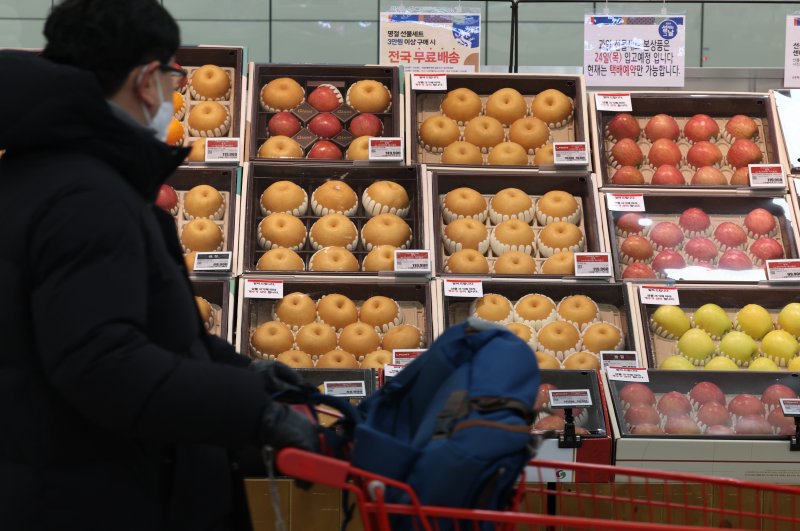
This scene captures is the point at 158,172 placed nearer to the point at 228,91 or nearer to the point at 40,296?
the point at 40,296

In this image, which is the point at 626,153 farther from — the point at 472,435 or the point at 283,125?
the point at 472,435

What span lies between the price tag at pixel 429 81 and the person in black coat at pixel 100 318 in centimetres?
280

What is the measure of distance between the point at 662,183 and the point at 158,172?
297 centimetres

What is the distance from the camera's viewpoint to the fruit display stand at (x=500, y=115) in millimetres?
4238

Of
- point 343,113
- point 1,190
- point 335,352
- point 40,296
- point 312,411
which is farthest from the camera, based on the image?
point 343,113

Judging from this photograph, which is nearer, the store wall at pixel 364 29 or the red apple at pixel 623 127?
the red apple at pixel 623 127

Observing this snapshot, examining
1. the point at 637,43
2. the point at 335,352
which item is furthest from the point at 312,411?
the point at 637,43

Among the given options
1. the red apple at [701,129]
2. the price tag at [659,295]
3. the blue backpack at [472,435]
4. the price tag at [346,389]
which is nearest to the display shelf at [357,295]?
the price tag at [346,389]

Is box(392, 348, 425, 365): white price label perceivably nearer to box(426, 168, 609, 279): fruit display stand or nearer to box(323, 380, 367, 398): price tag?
box(323, 380, 367, 398): price tag

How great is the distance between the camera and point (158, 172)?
164cm

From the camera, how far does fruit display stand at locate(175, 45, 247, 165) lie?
4297 mm

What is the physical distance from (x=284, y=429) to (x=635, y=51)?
3360 millimetres

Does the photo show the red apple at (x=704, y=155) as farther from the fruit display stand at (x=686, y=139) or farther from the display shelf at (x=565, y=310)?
the display shelf at (x=565, y=310)

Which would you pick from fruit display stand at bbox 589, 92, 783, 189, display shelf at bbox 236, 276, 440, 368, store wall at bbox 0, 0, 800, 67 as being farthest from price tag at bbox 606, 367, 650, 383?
store wall at bbox 0, 0, 800, 67
